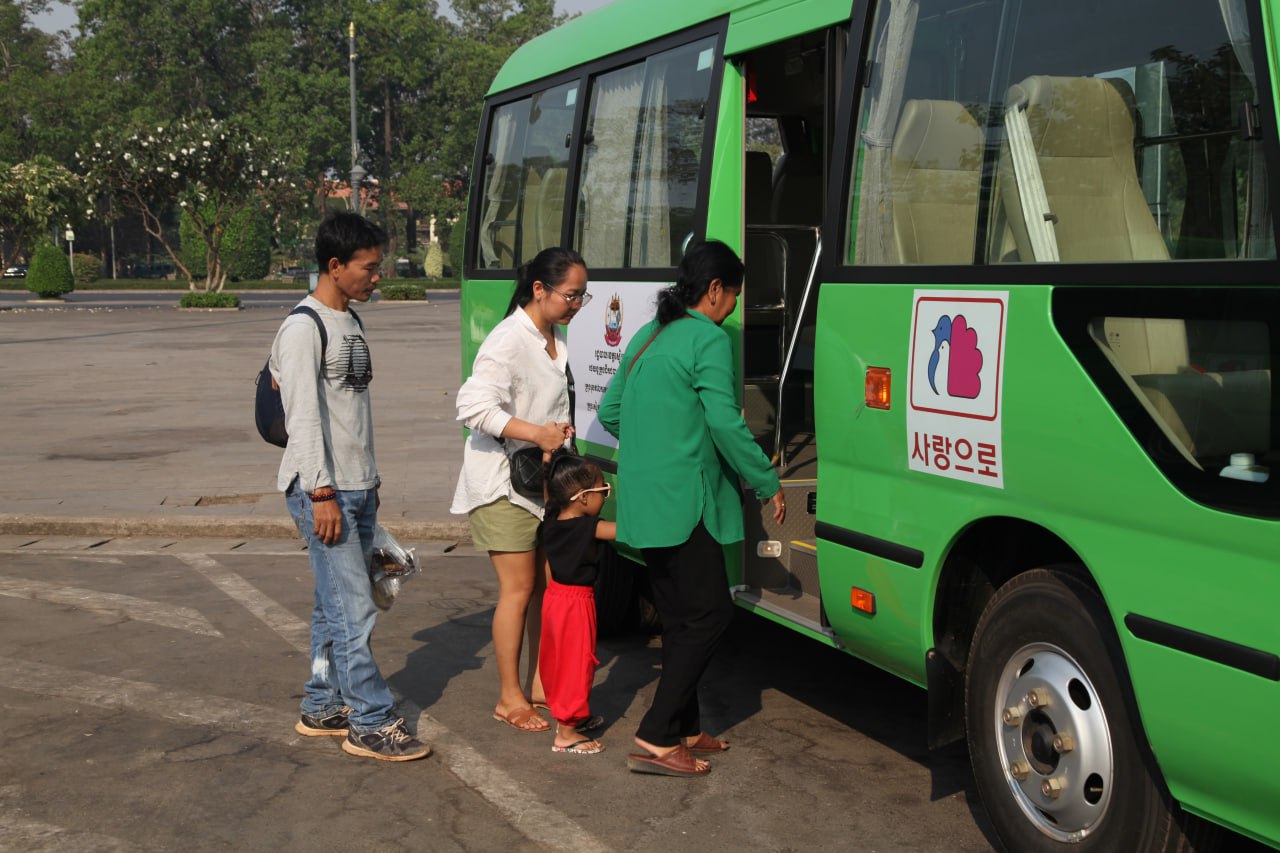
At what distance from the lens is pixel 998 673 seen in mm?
4203

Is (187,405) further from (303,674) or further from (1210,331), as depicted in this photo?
(1210,331)

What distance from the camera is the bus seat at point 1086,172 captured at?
12.4 feet

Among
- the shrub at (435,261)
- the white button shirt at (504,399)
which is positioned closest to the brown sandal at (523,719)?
the white button shirt at (504,399)

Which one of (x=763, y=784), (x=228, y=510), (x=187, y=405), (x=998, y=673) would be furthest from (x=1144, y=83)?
(x=187, y=405)

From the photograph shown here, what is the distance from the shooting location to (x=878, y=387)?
458 centimetres

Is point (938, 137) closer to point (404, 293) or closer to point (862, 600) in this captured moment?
point (862, 600)

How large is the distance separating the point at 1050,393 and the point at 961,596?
0.93 metres

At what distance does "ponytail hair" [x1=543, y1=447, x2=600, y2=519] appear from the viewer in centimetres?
543

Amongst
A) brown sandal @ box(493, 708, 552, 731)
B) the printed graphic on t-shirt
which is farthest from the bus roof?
brown sandal @ box(493, 708, 552, 731)

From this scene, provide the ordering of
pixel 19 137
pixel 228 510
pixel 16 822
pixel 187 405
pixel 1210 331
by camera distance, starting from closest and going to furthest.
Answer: pixel 1210 331, pixel 16 822, pixel 228 510, pixel 187 405, pixel 19 137

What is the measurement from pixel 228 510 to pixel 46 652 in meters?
3.69

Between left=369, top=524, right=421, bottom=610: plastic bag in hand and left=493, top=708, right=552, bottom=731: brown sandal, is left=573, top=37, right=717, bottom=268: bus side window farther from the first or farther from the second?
left=493, top=708, right=552, bottom=731: brown sandal

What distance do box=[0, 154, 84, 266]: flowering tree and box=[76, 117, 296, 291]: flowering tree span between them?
4.20 metres

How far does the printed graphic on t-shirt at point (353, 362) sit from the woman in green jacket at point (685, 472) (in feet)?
3.09
